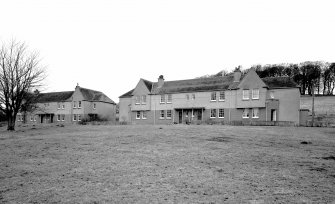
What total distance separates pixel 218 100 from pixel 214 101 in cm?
75

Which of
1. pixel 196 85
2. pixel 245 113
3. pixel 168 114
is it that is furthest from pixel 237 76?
pixel 168 114

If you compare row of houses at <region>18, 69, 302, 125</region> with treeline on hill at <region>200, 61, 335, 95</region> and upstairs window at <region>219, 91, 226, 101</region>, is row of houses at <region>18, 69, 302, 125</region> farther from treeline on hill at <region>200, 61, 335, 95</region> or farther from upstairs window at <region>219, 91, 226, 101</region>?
treeline on hill at <region>200, 61, 335, 95</region>

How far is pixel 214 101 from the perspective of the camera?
154 feet

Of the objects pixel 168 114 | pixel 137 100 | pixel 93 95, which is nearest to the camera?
pixel 168 114

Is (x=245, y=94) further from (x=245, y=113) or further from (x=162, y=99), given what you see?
(x=162, y=99)

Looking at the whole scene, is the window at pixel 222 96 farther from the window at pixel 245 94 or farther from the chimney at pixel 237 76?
the window at pixel 245 94

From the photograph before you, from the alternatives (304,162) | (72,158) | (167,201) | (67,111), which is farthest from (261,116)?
(67,111)

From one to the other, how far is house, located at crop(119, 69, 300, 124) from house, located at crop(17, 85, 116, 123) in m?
14.7

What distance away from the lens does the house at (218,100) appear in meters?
43.9

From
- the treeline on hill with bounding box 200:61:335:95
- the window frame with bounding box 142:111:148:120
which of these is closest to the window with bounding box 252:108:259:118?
the window frame with bounding box 142:111:148:120

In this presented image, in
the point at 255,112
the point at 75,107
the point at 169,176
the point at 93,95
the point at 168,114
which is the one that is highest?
the point at 93,95

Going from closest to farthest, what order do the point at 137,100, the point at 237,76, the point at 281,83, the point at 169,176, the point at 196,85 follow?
the point at 169,176
the point at 237,76
the point at 281,83
the point at 196,85
the point at 137,100

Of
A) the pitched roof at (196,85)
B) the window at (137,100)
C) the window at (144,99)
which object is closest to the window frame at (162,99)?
the pitched roof at (196,85)

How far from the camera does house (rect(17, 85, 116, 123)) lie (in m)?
64.8
